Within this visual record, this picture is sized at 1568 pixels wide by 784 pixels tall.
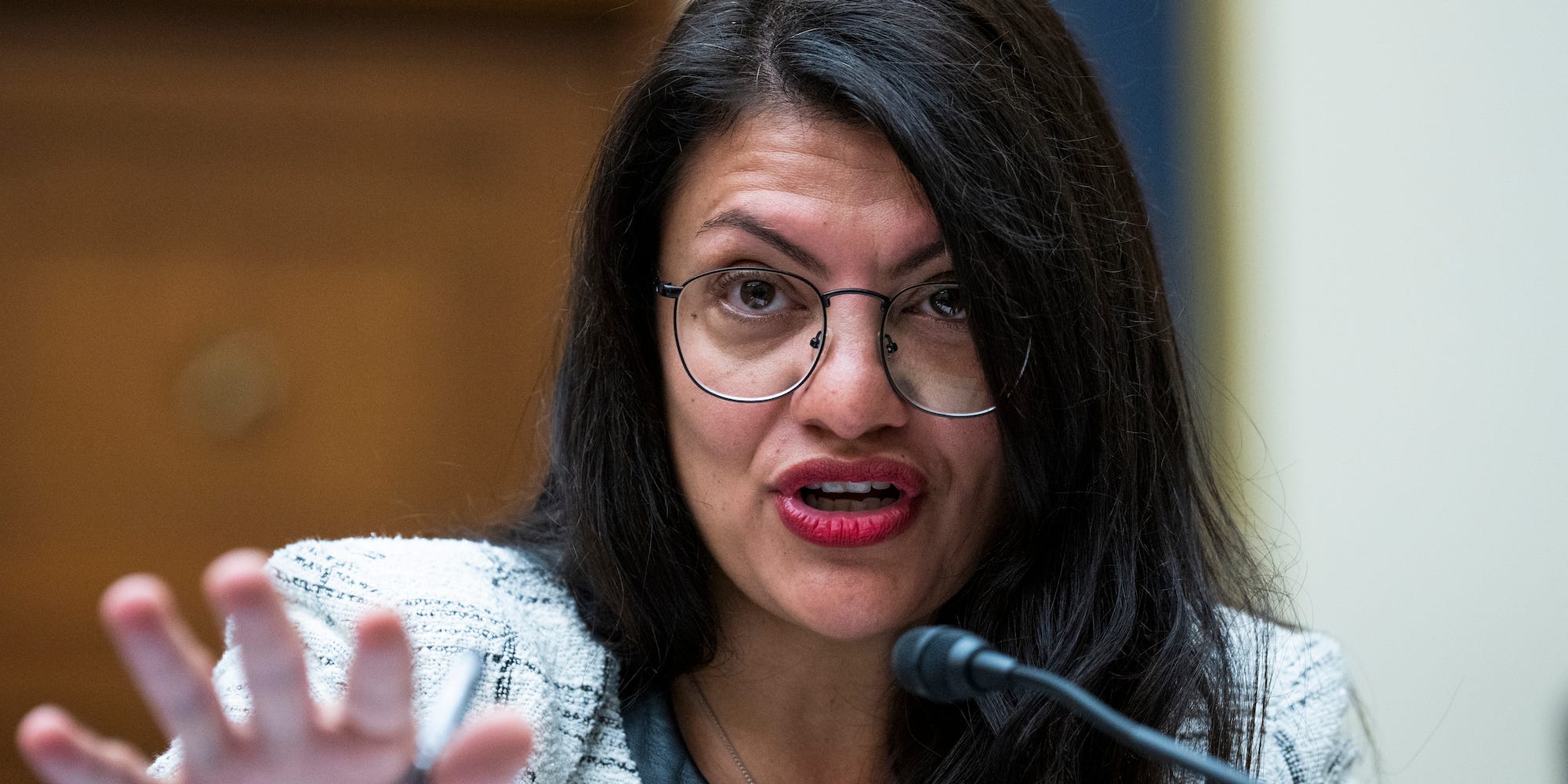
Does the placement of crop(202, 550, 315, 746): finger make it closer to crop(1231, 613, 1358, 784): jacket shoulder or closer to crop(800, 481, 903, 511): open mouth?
crop(800, 481, 903, 511): open mouth

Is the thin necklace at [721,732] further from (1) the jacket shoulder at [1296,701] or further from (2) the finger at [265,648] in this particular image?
(2) the finger at [265,648]

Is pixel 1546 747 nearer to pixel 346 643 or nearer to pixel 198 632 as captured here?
pixel 346 643

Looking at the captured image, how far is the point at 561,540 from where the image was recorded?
1.50 meters

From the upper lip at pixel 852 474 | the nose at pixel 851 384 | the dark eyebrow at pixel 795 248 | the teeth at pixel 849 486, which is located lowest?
the teeth at pixel 849 486

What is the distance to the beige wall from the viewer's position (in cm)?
221

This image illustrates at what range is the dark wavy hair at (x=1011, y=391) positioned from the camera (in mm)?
1235

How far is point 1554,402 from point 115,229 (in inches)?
92.0

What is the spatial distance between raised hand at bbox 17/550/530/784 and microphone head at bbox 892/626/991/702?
22 cm

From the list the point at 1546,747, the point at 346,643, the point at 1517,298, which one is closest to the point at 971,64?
the point at 346,643

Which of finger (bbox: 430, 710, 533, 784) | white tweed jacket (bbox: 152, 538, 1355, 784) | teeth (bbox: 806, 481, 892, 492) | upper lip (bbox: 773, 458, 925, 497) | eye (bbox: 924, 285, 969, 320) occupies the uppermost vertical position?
eye (bbox: 924, 285, 969, 320)

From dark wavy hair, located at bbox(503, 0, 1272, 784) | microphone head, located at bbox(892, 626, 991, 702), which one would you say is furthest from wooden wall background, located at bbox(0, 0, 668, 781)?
microphone head, located at bbox(892, 626, 991, 702)

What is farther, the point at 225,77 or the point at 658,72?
the point at 225,77

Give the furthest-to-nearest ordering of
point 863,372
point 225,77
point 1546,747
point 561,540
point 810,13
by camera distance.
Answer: point 225,77 < point 1546,747 < point 561,540 < point 810,13 < point 863,372

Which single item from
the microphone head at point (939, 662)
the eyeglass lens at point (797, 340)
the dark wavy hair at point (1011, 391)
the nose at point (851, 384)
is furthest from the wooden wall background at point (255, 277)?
the microphone head at point (939, 662)
